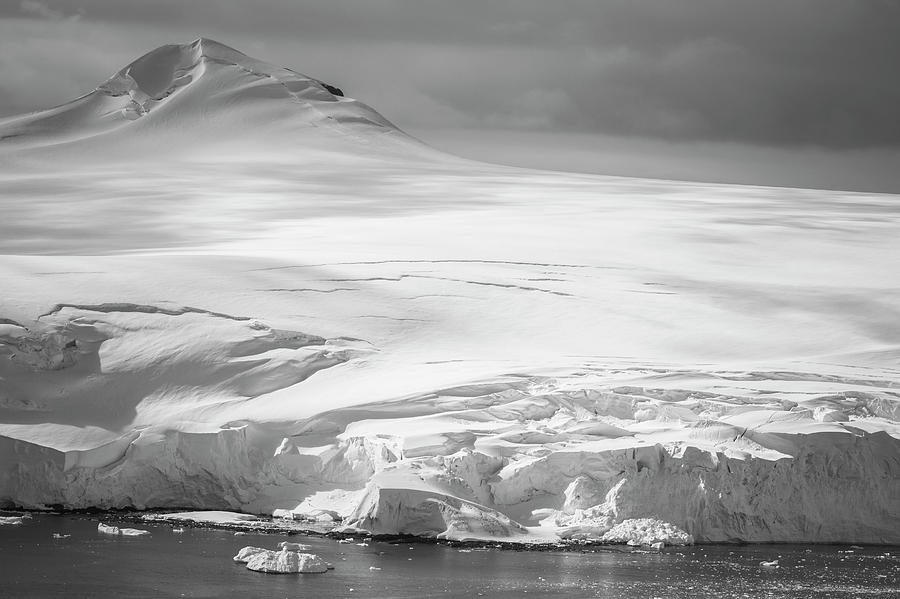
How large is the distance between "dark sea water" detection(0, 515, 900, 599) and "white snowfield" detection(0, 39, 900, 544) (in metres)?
1.07

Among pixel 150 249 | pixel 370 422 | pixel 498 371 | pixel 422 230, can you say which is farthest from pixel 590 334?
pixel 150 249

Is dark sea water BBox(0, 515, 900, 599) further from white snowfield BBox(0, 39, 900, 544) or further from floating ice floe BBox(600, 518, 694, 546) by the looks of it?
white snowfield BBox(0, 39, 900, 544)

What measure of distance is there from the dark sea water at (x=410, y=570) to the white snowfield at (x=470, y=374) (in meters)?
1.07

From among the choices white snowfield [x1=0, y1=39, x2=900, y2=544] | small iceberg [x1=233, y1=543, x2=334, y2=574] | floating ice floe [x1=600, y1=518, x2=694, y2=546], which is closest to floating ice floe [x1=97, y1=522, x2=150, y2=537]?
white snowfield [x1=0, y1=39, x2=900, y2=544]

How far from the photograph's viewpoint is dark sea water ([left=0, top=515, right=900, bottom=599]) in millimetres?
14305

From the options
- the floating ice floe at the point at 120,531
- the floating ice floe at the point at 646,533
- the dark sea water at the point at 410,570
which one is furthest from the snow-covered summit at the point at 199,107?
the floating ice floe at the point at 646,533

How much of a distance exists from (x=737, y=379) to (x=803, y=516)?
3055 mm

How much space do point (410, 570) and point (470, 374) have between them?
5988 millimetres

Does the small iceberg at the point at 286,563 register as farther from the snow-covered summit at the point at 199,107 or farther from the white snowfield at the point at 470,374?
the snow-covered summit at the point at 199,107

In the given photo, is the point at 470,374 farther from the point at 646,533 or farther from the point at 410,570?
the point at 410,570

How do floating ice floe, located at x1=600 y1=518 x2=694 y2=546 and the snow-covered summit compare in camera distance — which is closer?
floating ice floe, located at x1=600 y1=518 x2=694 y2=546

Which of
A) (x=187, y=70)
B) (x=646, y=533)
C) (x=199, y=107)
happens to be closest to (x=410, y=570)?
(x=646, y=533)

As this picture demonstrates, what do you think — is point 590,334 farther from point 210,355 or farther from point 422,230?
point 422,230

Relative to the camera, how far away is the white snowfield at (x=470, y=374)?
730 inches
